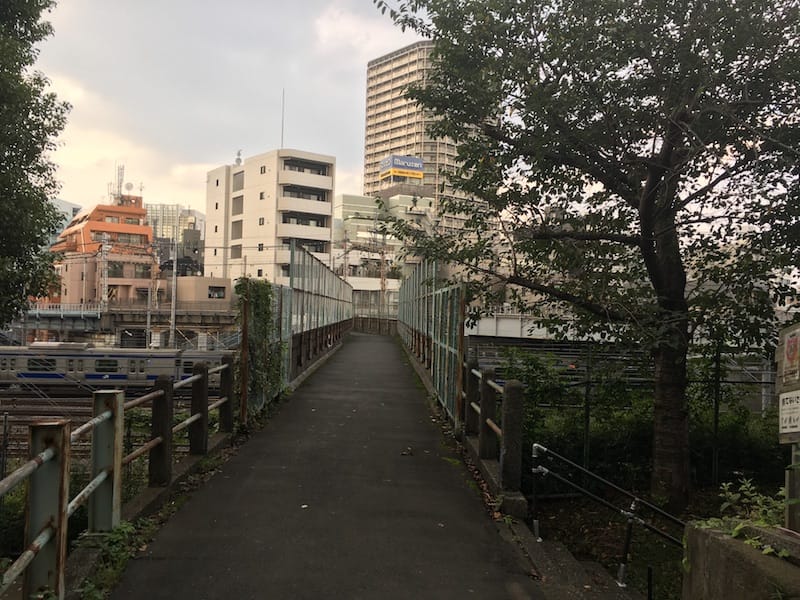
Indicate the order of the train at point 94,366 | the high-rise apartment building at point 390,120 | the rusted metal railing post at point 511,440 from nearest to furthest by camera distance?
the rusted metal railing post at point 511,440, the train at point 94,366, the high-rise apartment building at point 390,120

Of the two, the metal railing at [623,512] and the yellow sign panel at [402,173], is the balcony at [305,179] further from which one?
the metal railing at [623,512]

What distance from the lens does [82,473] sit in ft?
28.7

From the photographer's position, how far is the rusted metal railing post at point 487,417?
7.01 metres

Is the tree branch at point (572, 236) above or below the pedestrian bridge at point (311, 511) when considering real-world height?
above

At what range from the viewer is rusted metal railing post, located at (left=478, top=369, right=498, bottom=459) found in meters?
7.01

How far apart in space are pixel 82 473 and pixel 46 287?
3464 millimetres

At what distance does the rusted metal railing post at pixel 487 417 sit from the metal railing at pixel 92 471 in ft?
10.5

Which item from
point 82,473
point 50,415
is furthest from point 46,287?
point 50,415

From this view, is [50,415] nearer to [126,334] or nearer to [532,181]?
[532,181]

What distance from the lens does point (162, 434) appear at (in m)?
5.67

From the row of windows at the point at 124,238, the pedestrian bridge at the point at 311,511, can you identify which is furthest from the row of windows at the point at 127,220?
the pedestrian bridge at the point at 311,511

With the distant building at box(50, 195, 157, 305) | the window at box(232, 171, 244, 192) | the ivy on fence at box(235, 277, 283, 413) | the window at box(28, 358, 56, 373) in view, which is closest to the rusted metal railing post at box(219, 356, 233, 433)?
the ivy on fence at box(235, 277, 283, 413)

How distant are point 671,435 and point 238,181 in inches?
2554

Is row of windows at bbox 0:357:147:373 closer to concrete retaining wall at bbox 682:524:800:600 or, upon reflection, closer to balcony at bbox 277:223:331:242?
concrete retaining wall at bbox 682:524:800:600
